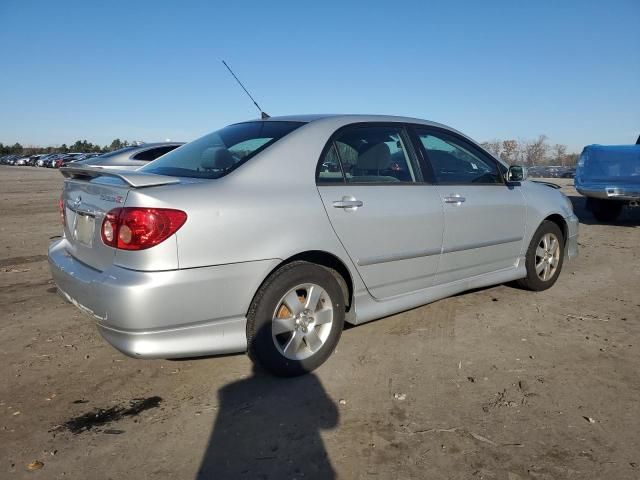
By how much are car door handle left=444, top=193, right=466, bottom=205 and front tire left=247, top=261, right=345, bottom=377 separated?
1.19m

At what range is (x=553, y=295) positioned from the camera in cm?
483

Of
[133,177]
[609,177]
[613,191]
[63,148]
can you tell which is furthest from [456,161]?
[63,148]

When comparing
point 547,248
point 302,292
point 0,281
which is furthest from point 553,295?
point 0,281

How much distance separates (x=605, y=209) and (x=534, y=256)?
6.75 m

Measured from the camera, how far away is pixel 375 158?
353cm

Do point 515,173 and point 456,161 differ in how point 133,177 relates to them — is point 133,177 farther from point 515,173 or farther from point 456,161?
point 515,173

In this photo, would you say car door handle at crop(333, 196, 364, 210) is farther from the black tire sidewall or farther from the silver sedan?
the black tire sidewall

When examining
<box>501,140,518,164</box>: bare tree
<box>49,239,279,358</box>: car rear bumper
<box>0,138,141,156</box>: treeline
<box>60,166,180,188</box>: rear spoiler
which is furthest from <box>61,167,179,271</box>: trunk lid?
<box>0,138,141,156</box>: treeline

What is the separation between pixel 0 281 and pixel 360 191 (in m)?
4.21

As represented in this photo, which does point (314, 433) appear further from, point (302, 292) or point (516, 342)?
point (516, 342)

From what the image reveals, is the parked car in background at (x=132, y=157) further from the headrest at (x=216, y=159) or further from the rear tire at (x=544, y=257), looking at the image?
the rear tire at (x=544, y=257)

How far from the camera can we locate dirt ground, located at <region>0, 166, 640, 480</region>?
88.3 inches

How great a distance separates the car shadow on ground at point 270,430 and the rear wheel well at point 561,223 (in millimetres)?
3174

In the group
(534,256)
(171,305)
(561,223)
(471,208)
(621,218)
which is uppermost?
(471,208)
